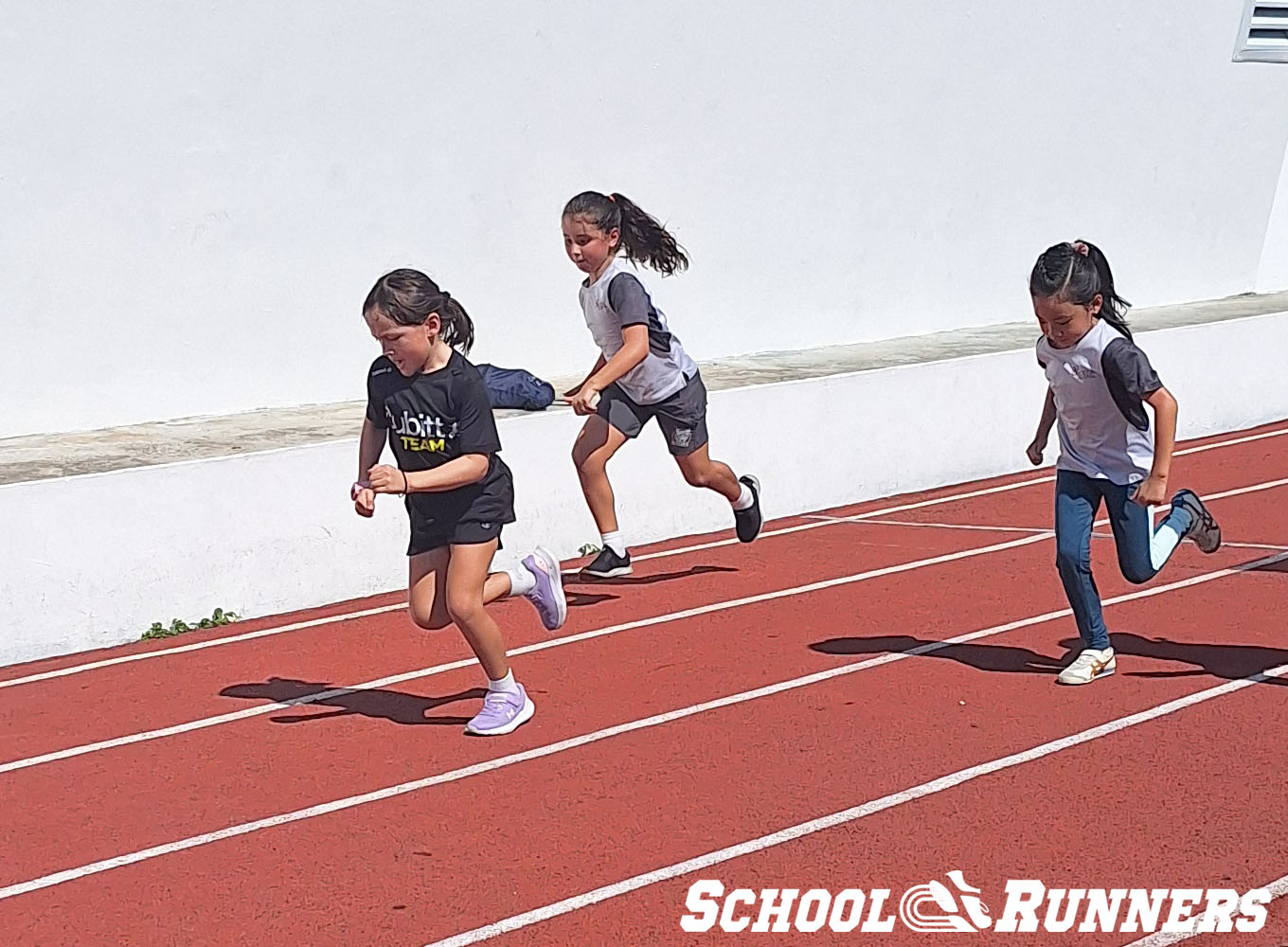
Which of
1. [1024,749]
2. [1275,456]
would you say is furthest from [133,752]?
[1275,456]

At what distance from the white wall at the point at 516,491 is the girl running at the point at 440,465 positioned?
2.10 meters

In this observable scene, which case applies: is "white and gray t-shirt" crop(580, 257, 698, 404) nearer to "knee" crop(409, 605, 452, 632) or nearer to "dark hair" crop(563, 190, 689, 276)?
"dark hair" crop(563, 190, 689, 276)

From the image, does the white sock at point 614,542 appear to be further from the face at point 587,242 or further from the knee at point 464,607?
the knee at point 464,607

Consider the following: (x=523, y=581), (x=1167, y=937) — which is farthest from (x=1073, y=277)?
(x=1167, y=937)

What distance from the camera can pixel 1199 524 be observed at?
23.3 feet

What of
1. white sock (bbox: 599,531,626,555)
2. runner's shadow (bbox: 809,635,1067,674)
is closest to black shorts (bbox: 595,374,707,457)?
white sock (bbox: 599,531,626,555)

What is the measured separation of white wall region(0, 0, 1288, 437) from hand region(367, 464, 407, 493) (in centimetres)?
424

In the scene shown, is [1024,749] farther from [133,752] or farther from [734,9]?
[734,9]

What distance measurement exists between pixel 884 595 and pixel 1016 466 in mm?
4344

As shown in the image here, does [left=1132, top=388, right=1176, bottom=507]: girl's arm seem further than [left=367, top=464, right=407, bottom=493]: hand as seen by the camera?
Yes

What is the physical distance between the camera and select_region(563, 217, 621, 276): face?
804 cm

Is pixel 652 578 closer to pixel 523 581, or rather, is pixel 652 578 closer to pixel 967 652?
pixel 967 652

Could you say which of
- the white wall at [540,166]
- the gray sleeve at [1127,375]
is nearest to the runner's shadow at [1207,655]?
the gray sleeve at [1127,375]

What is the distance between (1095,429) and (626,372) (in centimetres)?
224
